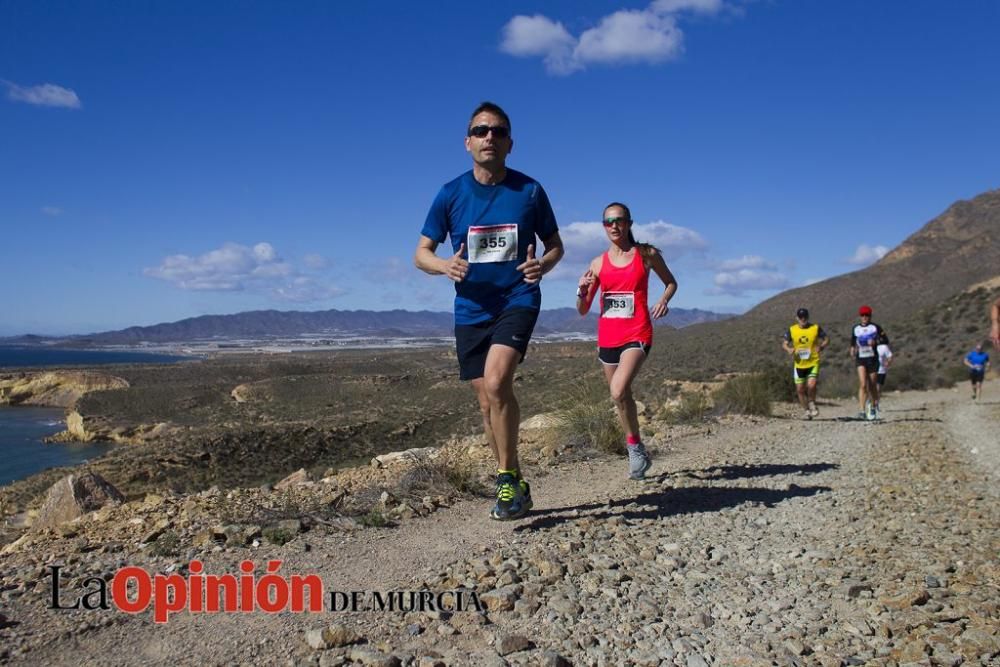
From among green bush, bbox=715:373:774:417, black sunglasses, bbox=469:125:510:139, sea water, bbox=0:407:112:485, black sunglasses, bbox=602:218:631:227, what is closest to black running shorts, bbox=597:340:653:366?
black sunglasses, bbox=602:218:631:227

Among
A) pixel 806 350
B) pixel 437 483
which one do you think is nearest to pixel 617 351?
pixel 437 483

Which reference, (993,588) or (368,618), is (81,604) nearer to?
(368,618)

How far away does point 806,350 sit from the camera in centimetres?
1126

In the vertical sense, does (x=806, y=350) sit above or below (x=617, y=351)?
below

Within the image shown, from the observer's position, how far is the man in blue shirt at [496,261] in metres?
4.25

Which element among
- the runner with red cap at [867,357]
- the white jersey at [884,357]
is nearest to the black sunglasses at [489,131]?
the runner with red cap at [867,357]

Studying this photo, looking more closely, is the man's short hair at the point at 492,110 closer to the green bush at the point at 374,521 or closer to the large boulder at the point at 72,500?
the green bush at the point at 374,521

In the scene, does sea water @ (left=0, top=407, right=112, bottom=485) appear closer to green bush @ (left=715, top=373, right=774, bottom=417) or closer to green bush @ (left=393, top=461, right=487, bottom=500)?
green bush @ (left=715, top=373, right=774, bottom=417)

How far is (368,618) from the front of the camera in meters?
2.94

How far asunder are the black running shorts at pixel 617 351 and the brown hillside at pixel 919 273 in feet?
166

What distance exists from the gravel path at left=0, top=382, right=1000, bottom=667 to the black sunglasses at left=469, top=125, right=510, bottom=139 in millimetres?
2282

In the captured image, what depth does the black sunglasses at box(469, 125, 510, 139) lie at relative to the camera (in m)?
4.27

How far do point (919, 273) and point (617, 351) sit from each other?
69.4 metres

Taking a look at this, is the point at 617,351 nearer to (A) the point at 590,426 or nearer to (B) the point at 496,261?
(B) the point at 496,261
